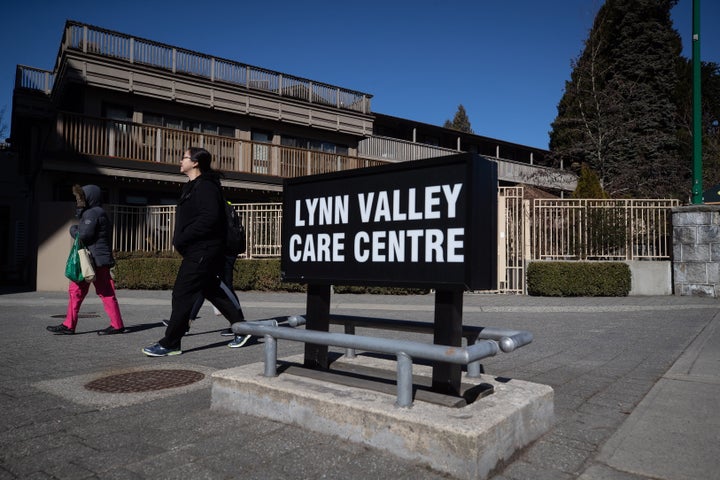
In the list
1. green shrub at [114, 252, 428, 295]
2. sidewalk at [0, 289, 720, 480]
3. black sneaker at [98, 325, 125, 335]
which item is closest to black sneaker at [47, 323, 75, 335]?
sidewalk at [0, 289, 720, 480]

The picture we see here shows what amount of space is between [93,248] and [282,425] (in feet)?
15.1

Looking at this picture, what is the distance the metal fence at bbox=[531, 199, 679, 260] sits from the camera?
12914 millimetres

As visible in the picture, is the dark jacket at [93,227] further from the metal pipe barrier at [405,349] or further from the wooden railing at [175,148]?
the wooden railing at [175,148]

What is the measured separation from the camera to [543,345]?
244 inches

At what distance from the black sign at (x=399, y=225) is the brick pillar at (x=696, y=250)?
37.1 ft

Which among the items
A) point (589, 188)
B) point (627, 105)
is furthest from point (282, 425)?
point (627, 105)

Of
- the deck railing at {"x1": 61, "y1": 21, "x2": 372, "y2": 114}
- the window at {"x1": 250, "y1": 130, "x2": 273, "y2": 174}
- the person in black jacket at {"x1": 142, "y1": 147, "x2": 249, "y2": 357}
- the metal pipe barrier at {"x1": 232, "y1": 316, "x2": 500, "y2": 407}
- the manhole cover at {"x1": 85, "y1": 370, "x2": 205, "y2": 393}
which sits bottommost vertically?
the manhole cover at {"x1": 85, "y1": 370, "x2": 205, "y2": 393}

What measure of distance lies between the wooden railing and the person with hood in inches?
388

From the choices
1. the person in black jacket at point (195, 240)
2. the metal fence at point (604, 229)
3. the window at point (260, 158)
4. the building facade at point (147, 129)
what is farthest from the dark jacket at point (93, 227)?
the window at point (260, 158)

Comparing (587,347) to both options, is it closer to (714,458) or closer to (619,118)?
(714,458)

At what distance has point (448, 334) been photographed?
2.99 meters

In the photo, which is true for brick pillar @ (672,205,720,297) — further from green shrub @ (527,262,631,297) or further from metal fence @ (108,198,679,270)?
green shrub @ (527,262,631,297)

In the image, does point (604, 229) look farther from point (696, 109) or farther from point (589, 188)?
point (589, 188)

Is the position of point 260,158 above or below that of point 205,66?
below
